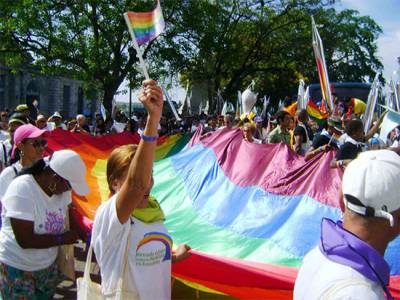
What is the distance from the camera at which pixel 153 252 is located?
7.93ft

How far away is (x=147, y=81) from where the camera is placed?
7.37 ft

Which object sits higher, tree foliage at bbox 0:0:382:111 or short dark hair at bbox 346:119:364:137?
tree foliage at bbox 0:0:382:111

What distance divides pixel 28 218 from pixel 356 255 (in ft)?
7.14

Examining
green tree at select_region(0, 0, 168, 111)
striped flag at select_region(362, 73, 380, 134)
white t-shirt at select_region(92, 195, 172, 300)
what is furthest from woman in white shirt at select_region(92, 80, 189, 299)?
green tree at select_region(0, 0, 168, 111)

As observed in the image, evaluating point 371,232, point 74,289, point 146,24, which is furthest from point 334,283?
point 74,289

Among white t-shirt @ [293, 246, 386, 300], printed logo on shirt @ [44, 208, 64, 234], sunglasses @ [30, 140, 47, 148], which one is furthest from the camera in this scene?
sunglasses @ [30, 140, 47, 148]

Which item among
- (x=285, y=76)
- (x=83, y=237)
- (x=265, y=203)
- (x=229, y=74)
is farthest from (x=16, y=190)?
(x=285, y=76)

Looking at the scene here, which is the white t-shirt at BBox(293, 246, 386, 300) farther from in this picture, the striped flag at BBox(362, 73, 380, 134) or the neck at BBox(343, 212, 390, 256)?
the striped flag at BBox(362, 73, 380, 134)

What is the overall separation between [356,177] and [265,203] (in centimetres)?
386

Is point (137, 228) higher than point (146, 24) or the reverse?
the reverse

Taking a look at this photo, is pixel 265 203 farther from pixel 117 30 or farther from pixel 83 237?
pixel 117 30

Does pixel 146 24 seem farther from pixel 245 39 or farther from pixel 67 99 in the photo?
pixel 67 99

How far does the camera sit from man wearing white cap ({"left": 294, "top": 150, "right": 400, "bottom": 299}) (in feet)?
4.76

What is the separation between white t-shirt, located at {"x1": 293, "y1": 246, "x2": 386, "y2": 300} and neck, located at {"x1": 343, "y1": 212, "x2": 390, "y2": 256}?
13 centimetres
